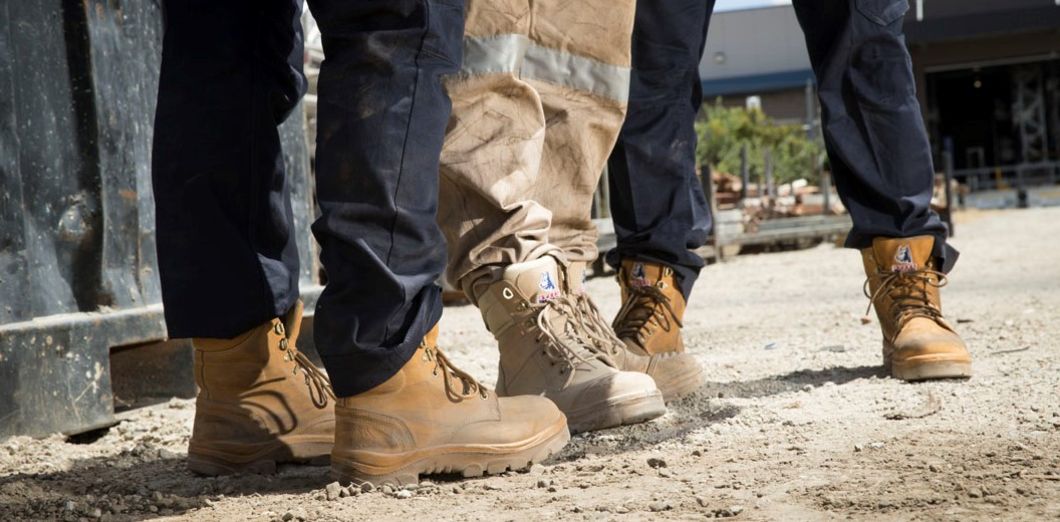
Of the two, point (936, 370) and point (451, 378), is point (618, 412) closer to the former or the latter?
point (451, 378)

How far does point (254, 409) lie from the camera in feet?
6.98

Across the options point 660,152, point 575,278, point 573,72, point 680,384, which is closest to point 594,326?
point 575,278

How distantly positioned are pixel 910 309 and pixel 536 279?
1110mm

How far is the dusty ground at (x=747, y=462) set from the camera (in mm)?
1688

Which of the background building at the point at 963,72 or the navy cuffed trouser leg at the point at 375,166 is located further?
the background building at the point at 963,72

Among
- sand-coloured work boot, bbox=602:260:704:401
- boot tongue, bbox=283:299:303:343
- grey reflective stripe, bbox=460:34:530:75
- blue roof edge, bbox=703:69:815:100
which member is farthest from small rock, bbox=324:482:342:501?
blue roof edge, bbox=703:69:815:100

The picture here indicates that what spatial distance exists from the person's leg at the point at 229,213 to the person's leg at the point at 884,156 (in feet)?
4.70

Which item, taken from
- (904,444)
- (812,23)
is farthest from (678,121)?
(904,444)

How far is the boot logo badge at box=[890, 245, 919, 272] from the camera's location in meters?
2.93

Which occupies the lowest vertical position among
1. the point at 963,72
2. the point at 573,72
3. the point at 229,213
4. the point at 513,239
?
the point at 513,239

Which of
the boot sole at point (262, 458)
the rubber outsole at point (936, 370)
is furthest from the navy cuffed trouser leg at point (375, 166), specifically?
the rubber outsole at point (936, 370)

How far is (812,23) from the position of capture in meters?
3.03

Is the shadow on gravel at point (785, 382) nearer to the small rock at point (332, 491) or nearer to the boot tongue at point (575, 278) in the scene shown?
the boot tongue at point (575, 278)

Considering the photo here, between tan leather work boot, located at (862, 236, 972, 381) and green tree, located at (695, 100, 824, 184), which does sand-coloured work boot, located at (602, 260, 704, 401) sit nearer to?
tan leather work boot, located at (862, 236, 972, 381)
